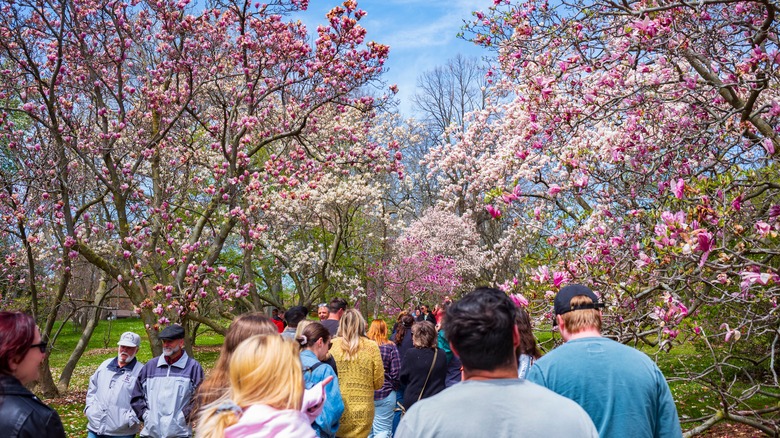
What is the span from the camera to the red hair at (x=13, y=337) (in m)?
2.44

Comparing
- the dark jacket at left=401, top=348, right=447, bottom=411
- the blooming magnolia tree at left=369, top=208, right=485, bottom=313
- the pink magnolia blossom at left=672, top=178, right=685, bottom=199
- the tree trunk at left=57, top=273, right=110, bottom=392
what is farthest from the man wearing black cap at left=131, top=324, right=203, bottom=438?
the blooming magnolia tree at left=369, top=208, right=485, bottom=313

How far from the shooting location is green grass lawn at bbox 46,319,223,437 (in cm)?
1029

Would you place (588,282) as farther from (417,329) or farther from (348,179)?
(348,179)

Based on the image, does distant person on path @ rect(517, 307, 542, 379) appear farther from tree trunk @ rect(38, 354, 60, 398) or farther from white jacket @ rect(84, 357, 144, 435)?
tree trunk @ rect(38, 354, 60, 398)

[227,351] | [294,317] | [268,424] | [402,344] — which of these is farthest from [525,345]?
[402,344]

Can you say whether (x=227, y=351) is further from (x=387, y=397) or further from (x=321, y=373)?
(x=387, y=397)

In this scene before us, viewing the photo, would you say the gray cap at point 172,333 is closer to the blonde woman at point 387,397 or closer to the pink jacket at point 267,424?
the blonde woman at point 387,397

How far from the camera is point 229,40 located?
12180 mm

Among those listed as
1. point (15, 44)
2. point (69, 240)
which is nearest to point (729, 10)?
point (69, 240)

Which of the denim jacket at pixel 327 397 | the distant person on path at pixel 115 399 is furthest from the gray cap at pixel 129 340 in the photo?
the denim jacket at pixel 327 397

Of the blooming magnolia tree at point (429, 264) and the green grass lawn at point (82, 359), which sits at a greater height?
the blooming magnolia tree at point (429, 264)

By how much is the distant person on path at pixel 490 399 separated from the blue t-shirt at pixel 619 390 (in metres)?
0.79

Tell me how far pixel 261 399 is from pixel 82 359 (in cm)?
2247

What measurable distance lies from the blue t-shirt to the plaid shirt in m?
3.42
